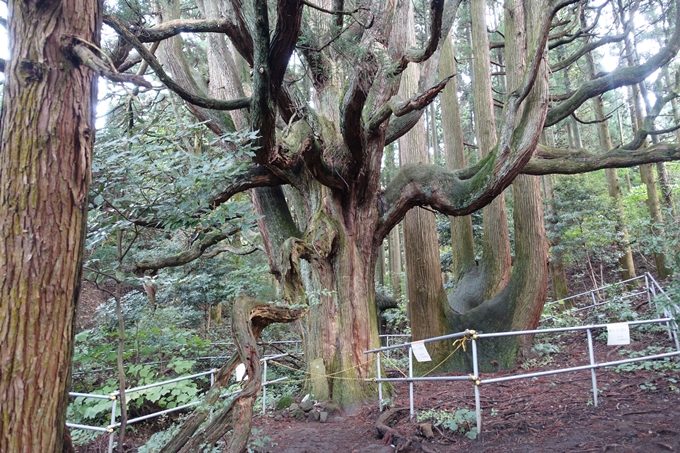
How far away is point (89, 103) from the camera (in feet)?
8.38

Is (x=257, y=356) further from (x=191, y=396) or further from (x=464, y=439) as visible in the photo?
(x=191, y=396)

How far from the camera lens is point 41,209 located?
7.45 feet

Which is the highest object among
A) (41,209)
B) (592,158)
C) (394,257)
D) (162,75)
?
(162,75)

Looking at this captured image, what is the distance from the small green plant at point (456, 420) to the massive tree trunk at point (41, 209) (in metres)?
3.59

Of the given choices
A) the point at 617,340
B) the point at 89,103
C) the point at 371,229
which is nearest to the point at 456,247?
the point at 371,229

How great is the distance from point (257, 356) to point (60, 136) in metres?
1.80

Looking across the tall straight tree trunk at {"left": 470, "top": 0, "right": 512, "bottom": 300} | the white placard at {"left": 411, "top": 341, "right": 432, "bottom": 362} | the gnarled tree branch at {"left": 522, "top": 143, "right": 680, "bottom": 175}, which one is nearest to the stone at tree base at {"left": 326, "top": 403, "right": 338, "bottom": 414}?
the white placard at {"left": 411, "top": 341, "right": 432, "bottom": 362}

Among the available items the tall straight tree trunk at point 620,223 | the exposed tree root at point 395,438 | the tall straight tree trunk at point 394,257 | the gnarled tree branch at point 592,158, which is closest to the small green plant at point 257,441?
the exposed tree root at point 395,438

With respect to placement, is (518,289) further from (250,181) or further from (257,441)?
(257,441)

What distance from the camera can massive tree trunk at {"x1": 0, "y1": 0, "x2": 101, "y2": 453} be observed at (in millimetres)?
2117

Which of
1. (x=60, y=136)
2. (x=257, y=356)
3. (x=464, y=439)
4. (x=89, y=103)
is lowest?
(x=464, y=439)

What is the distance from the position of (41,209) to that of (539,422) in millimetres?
4637

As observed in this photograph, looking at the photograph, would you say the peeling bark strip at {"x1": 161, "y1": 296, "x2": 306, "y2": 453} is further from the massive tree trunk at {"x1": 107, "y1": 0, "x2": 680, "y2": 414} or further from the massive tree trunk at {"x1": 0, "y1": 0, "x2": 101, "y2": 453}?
the massive tree trunk at {"x1": 107, "y1": 0, "x2": 680, "y2": 414}

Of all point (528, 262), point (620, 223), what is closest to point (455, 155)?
point (528, 262)
